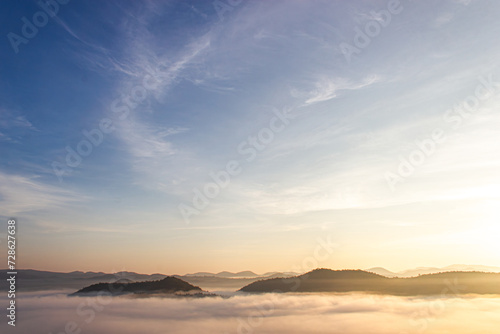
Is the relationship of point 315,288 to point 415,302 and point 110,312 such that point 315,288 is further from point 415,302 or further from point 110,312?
point 110,312

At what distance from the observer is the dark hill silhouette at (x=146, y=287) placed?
5979 inches

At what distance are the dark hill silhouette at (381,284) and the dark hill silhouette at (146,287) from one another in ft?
142

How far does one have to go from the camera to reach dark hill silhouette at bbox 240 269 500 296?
166125 mm

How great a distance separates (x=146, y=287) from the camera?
527 ft

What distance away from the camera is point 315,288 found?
182 metres

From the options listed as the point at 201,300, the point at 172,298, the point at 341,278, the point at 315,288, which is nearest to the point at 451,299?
the point at 341,278

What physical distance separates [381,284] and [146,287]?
381 ft

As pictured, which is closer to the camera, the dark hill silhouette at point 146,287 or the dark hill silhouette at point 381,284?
the dark hill silhouette at point 146,287

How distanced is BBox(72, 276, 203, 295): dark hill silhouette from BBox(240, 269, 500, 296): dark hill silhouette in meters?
43.4

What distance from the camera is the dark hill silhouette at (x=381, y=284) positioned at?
166125mm

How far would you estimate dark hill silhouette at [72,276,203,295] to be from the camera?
152 metres

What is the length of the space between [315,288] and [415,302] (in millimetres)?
52179

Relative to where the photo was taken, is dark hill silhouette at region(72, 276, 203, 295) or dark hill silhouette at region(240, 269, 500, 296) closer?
dark hill silhouette at region(72, 276, 203, 295)

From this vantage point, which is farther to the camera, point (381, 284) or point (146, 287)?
point (381, 284)
